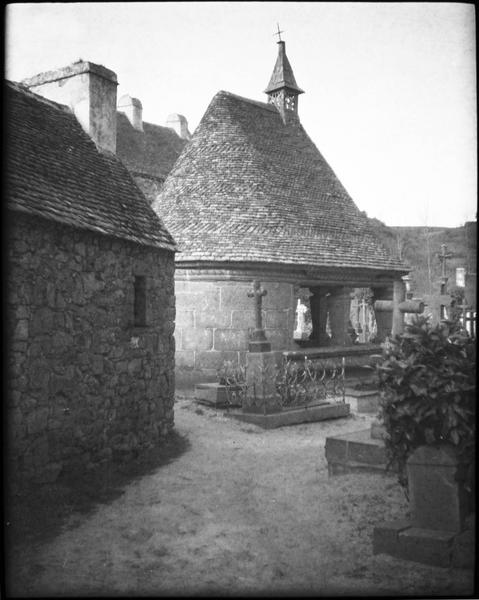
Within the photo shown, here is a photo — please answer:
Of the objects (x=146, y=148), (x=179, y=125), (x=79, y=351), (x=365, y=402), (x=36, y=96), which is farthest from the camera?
(x=179, y=125)

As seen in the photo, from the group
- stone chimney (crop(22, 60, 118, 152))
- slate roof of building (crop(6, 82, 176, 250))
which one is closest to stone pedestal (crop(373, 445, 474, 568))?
slate roof of building (crop(6, 82, 176, 250))

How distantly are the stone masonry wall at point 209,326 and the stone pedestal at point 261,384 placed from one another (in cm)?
276

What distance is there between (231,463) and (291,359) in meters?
6.68

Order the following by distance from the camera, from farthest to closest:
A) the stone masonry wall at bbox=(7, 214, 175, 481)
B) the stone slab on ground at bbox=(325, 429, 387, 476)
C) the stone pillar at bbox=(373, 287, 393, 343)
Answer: the stone pillar at bbox=(373, 287, 393, 343) < the stone slab on ground at bbox=(325, 429, 387, 476) < the stone masonry wall at bbox=(7, 214, 175, 481)

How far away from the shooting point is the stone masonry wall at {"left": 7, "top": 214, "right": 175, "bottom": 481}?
6219 mm

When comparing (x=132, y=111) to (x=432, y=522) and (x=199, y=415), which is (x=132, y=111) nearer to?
(x=199, y=415)

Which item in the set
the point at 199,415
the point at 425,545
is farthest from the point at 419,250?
the point at 425,545

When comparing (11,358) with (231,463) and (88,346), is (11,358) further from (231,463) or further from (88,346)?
(231,463)

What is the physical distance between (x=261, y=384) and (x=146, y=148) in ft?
65.6

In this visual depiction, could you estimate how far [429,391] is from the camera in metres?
4.93

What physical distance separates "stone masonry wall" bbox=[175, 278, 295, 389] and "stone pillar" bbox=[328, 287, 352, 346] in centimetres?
353

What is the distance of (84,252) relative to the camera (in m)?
7.49

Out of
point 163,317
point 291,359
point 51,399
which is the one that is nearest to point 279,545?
point 51,399

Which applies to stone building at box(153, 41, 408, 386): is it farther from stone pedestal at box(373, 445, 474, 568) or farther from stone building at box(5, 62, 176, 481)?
stone pedestal at box(373, 445, 474, 568)
